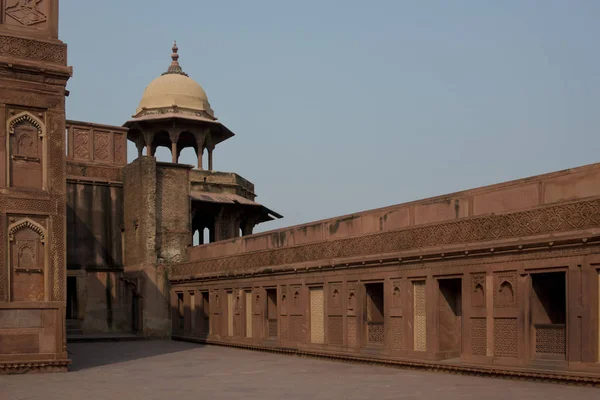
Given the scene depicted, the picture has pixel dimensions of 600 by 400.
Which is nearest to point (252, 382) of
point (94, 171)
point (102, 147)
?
point (94, 171)

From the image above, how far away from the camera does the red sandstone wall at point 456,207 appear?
13.7 metres

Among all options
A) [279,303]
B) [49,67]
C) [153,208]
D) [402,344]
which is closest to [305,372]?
[402,344]

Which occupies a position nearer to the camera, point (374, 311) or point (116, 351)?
point (374, 311)

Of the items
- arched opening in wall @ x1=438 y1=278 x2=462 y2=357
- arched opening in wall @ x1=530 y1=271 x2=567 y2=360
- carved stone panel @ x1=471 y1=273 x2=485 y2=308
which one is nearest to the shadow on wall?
arched opening in wall @ x1=438 y1=278 x2=462 y2=357

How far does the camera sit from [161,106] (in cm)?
3800

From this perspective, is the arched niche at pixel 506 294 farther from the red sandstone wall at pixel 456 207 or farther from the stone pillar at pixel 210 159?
the stone pillar at pixel 210 159

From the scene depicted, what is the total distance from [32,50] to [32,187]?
299 centimetres

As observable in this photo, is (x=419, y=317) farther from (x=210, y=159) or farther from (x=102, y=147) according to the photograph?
(x=210, y=159)

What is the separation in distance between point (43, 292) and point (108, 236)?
47.0 ft

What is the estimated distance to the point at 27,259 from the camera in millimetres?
17703

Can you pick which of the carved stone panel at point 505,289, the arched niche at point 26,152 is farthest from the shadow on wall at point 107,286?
the carved stone panel at point 505,289

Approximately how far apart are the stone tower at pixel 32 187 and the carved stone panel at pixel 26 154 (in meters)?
0.02

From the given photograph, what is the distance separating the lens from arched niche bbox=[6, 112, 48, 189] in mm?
17781

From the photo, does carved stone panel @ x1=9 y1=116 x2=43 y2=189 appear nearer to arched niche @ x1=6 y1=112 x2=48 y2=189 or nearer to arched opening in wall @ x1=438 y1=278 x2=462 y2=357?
arched niche @ x1=6 y1=112 x2=48 y2=189
